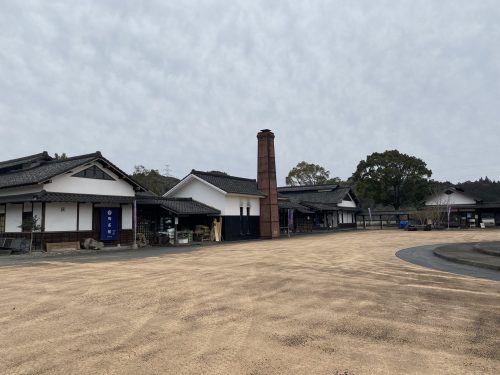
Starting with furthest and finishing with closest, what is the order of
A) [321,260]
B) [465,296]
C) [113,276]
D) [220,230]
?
[220,230] → [321,260] → [113,276] → [465,296]

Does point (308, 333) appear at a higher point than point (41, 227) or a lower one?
lower

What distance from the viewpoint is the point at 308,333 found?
5375 millimetres

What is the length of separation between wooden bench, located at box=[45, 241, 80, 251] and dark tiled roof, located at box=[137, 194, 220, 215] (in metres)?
5.25

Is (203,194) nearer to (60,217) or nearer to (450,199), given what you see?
(60,217)

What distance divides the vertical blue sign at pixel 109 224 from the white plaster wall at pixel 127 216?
1.93 ft

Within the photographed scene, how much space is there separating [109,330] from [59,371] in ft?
4.99

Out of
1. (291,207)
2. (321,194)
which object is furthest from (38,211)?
(321,194)

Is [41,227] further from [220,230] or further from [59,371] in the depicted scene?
[59,371]

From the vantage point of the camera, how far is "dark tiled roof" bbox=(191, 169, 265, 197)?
30.1 meters

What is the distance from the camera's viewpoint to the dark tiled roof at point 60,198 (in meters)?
18.8

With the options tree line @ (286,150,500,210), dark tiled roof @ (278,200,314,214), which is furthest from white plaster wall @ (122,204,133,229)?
tree line @ (286,150,500,210)

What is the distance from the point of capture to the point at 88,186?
22156 mm

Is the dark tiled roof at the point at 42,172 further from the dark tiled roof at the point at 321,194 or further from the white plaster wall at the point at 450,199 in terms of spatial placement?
the white plaster wall at the point at 450,199

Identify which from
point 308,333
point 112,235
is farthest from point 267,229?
point 308,333
